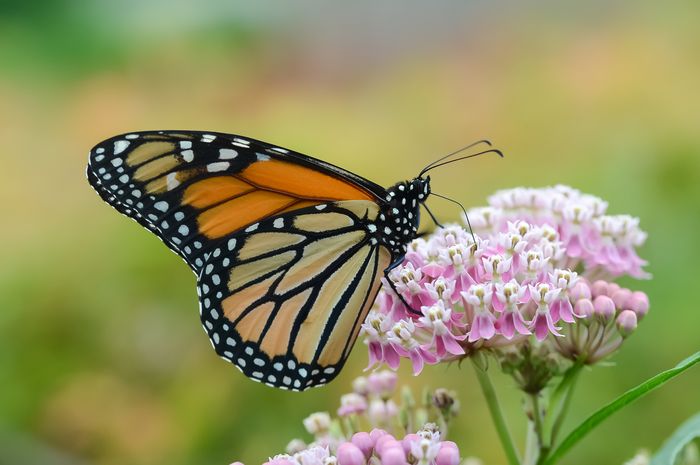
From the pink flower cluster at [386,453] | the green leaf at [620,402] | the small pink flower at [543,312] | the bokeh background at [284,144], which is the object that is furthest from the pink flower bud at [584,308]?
the bokeh background at [284,144]

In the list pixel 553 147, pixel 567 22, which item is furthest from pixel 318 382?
pixel 567 22

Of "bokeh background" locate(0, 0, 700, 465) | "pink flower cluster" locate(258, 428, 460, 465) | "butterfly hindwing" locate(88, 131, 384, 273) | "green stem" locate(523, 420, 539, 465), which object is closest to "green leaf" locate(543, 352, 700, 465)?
"green stem" locate(523, 420, 539, 465)

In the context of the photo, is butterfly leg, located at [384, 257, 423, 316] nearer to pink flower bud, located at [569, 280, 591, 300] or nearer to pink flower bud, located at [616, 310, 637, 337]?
pink flower bud, located at [569, 280, 591, 300]

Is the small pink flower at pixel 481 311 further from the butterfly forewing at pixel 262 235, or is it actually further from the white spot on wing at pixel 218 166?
the white spot on wing at pixel 218 166

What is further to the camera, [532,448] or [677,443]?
[532,448]

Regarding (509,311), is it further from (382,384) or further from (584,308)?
(382,384)

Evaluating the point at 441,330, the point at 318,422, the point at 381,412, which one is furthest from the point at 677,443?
the point at 318,422
